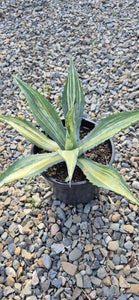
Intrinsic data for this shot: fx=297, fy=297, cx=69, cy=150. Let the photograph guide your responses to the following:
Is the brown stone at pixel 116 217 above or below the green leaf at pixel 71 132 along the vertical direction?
below

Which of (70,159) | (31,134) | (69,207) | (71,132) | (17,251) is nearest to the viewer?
(70,159)

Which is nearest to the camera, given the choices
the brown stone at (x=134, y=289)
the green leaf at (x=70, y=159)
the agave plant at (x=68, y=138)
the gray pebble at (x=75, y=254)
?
the green leaf at (x=70, y=159)

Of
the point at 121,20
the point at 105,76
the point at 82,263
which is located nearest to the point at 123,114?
the point at 82,263

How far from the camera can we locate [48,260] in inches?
59.4

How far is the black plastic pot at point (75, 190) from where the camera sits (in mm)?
1450

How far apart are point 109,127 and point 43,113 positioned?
34 cm

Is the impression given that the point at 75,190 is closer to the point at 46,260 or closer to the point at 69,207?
the point at 69,207

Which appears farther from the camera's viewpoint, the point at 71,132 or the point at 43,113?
the point at 43,113

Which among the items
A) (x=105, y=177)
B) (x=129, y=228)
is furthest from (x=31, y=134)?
(x=129, y=228)

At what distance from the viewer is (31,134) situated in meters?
1.46

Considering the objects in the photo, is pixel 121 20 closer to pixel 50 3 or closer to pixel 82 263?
pixel 50 3

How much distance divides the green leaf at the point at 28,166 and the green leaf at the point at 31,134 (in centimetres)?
6

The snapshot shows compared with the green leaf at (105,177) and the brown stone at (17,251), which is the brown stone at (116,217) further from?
the brown stone at (17,251)

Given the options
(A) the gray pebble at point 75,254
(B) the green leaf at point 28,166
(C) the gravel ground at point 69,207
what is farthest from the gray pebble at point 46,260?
(B) the green leaf at point 28,166
